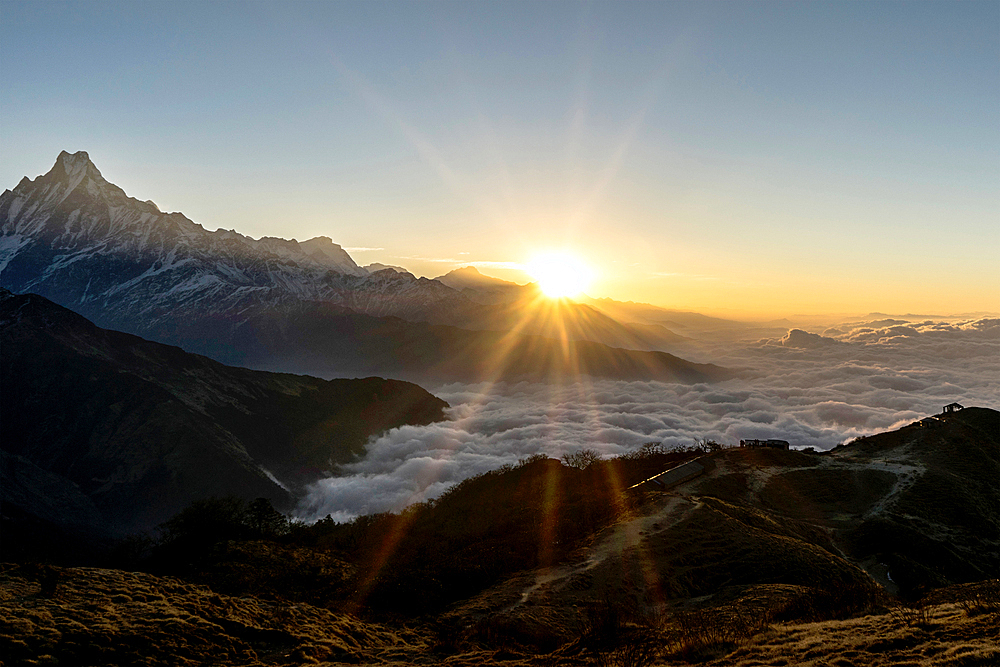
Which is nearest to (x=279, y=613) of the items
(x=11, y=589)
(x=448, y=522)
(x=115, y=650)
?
(x=115, y=650)

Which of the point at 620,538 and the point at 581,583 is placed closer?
the point at 581,583

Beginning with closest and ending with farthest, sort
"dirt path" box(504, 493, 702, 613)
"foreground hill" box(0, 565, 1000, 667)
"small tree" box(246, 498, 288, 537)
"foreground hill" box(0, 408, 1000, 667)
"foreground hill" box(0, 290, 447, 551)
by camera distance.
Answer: "foreground hill" box(0, 565, 1000, 667), "foreground hill" box(0, 408, 1000, 667), "dirt path" box(504, 493, 702, 613), "small tree" box(246, 498, 288, 537), "foreground hill" box(0, 290, 447, 551)

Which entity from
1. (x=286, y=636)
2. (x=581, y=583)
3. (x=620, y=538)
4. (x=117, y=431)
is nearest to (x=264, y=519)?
(x=620, y=538)

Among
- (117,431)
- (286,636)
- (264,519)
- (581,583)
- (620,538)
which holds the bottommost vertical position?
(117,431)

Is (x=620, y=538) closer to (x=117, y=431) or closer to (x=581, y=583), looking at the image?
(x=581, y=583)

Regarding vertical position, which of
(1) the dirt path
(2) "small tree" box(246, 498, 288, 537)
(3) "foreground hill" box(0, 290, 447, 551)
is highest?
(1) the dirt path

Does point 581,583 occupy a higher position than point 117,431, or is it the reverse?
point 581,583

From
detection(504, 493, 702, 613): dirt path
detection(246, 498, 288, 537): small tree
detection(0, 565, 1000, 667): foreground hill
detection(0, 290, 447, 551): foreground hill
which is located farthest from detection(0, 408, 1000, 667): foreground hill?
detection(0, 290, 447, 551): foreground hill

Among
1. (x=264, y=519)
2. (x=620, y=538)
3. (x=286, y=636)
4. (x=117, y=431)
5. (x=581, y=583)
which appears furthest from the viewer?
(x=117, y=431)

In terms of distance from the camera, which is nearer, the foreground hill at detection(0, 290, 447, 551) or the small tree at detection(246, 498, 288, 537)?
the small tree at detection(246, 498, 288, 537)

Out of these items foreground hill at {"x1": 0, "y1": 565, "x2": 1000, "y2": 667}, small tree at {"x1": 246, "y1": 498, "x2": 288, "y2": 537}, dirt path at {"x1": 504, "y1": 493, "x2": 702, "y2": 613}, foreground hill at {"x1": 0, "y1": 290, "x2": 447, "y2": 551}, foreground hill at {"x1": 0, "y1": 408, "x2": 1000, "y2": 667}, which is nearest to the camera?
foreground hill at {"x1": 0, "y1": 565, "x2": 1000, "y2": 667}

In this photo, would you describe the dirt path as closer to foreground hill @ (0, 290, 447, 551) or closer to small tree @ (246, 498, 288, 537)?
small tree @ (246, 498, 288, 537)

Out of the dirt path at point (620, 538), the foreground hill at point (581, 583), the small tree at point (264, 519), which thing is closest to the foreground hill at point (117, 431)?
the small tree at point (264, 519)

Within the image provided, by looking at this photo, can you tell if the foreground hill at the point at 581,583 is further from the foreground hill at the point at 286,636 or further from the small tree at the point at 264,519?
the small tree at the point at 264,519
